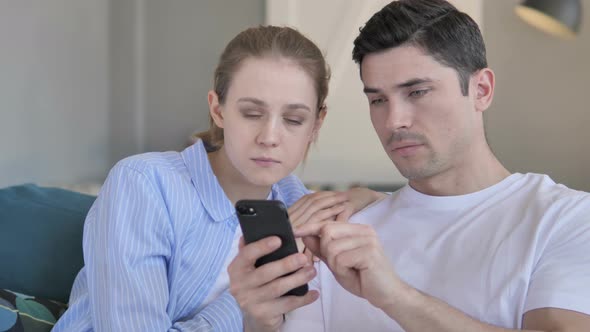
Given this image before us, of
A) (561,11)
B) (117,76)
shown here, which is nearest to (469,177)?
(561,11)

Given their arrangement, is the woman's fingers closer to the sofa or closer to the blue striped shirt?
the blue striped shirt

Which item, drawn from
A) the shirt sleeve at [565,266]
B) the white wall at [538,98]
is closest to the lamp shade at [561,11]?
the white wall at [538,98]

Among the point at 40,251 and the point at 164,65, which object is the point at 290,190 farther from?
the point at 164,65

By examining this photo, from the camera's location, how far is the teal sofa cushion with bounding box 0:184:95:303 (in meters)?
1.57

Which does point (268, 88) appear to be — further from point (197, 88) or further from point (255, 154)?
point (197, 88)

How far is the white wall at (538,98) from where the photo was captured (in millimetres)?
2725

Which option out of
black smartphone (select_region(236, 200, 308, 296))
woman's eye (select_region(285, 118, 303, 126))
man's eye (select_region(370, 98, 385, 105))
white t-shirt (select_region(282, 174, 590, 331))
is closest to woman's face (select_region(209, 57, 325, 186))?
woman's eye (select_region(285, 118, 303, 126))

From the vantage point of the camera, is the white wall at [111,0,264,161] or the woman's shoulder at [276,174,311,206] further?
the white wall at [111,0,264,161]

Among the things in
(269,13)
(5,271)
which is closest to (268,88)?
(5,271)

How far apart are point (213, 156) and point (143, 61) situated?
1.97 meters

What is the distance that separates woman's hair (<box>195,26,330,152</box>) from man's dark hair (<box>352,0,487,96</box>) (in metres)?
0.10

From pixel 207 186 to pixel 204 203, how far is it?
40 mm

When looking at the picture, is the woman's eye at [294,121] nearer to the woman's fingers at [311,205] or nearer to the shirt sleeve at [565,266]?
the woman's fingers at [311,205]

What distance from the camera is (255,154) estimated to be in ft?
4.27
